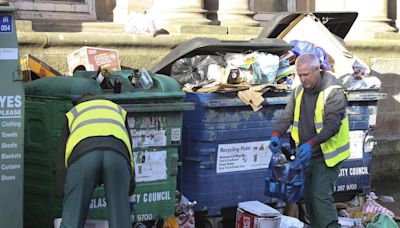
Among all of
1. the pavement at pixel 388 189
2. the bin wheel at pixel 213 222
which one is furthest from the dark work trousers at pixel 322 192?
the pavement at pixel 388 189

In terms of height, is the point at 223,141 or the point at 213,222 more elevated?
the point at 223,141

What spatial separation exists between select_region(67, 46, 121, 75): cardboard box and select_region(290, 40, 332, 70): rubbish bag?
1.87 m

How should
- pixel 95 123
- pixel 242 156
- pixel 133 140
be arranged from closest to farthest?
pixel 95 123, pixel 133 140, pixel 242 156

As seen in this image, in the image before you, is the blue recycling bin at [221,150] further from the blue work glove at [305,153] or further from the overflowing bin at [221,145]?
the blue work glove at [305,153]

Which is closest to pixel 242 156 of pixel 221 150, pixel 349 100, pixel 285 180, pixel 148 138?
pixel 221 150

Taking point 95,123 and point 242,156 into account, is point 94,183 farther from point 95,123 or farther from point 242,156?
point 242,156

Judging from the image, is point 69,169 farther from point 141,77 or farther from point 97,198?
point 141,77

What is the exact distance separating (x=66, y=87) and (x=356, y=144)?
3.56 meters

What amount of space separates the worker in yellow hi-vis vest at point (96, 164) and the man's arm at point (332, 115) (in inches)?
69.6

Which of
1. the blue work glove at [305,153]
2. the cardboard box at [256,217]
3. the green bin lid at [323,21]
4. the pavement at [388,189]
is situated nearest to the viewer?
the blue work glove at [305,153]

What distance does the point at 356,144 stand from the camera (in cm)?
858

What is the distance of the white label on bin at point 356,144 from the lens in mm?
8531

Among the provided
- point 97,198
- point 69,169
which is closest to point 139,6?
point 97,198

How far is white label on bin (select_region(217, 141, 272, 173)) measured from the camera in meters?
7.41
